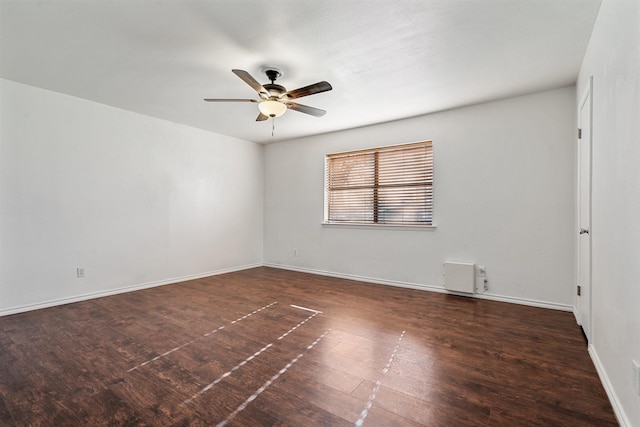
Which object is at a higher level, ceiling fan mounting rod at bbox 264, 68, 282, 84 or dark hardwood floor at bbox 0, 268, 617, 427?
ceiling fan mounting rod at bbox 264, 68, 282, 84

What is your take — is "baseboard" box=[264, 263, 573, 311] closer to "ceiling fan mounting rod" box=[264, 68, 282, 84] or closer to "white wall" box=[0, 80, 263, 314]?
"white wall" box=[0, 80, 263, 314]

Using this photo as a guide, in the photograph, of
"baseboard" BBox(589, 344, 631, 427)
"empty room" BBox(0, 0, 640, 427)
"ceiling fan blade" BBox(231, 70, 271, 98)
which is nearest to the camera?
"baseboard" BBox(589, 344, 631, 427)

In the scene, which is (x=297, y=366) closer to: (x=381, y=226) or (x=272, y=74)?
(x=272, y=74)

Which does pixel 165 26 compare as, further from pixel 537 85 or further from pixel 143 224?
pixel 537 85

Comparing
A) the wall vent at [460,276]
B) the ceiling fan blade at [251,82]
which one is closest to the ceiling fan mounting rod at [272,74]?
the ceiling fan blade at [251,82]

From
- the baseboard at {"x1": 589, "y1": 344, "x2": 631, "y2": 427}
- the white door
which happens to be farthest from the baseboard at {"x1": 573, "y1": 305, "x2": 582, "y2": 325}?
the baseboard at {"x1": 589, "y1": 344, "x2": 631, "y2": 427}

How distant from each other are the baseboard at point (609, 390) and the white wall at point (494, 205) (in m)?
1.41

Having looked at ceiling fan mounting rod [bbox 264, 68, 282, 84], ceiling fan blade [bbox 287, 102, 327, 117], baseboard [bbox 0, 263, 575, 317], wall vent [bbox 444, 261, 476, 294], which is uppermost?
ceiling fan mounting rod [bbox 264, 68, 282, 84]

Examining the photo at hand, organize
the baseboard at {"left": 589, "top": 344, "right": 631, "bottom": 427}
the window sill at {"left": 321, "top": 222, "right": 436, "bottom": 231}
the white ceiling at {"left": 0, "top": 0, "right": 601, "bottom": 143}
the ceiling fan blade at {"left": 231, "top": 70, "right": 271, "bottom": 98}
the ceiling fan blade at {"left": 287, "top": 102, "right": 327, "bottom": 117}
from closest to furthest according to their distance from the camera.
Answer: the baseboard at {"left": 589, "top": 344, "right": 631, "bottom": 427} → the white ceiling at {"left": 0, "top": 0, "right": 601, "bottom": 143} → the ceiling fan blade at {"left": 231, "top": 70, "right": 271, "bottom": 98} → the ceiling fan blade at {"left": 287, "top": 102, "right": 327, "bottom": 117} → the window sill at {"left": 321, "top": 222, "right": 436, "bottom": 231}

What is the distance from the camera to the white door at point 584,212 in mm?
2391

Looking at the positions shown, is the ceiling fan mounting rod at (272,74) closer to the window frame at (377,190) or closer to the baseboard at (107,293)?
the window frame at (377,190)

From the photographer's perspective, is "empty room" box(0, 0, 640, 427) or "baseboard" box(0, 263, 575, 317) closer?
"empty room" box(0, 0, 640, 427)

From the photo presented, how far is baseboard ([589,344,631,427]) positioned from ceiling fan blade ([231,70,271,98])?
314cm

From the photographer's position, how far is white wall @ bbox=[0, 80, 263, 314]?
327 centimetres
